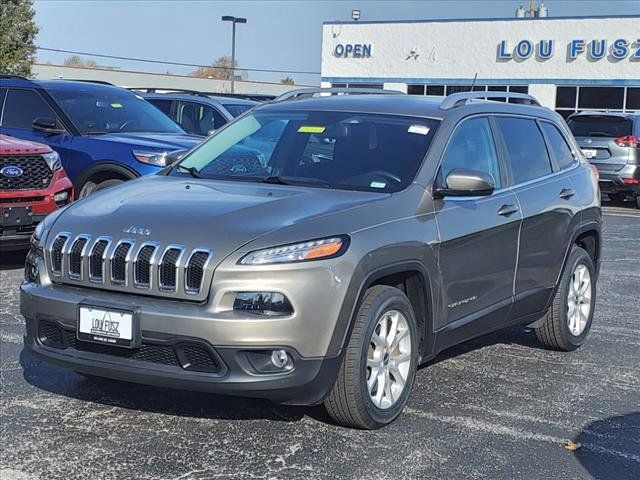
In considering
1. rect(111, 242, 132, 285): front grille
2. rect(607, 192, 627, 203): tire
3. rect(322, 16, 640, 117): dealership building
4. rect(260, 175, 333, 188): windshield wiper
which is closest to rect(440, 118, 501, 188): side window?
rect(260, 175, 333, 188): windshield wiper

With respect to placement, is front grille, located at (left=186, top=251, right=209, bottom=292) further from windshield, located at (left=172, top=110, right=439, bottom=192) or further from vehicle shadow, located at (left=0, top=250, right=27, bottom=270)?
vehicle shadow, located at (left=0, top=250, right=27, bottom=270)

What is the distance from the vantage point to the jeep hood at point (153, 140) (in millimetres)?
9992

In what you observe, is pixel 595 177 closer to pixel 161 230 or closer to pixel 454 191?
pixel 454 191

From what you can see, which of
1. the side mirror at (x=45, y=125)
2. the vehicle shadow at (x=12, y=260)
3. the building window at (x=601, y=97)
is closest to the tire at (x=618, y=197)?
the side mirror at (x=45, y=125)

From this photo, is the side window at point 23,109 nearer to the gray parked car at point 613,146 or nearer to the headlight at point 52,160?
the headlight at point 52,160

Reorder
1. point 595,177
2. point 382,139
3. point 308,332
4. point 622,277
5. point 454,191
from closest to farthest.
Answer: point 308,332 → point 454,191 → point 382,139 → point 595,177 → point 622,277

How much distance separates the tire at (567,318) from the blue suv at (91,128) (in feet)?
14.5

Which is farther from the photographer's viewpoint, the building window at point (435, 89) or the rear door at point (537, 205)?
the building window at point (435, 89)

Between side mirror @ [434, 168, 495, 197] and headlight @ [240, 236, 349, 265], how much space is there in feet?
3.10

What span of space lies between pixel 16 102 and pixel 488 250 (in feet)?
23.4

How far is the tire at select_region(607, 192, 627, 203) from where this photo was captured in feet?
59.1

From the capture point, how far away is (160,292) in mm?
4336

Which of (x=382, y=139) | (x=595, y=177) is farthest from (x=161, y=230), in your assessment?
(x=595, y=177)

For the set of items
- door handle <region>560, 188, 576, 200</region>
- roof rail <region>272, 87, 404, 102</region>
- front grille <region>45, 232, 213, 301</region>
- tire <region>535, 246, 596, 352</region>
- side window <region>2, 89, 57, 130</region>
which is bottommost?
tire <region>535, 246, 596, 352</region>
